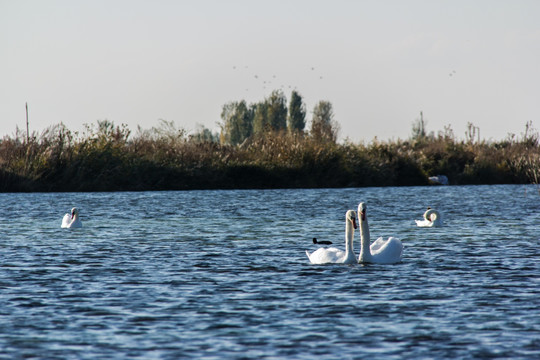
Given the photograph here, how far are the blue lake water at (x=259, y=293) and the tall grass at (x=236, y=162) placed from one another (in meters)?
20.7

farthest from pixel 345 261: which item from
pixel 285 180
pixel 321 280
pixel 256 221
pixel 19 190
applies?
pixel 285 180

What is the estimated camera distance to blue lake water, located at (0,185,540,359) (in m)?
9.54

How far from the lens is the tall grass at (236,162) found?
4688cm

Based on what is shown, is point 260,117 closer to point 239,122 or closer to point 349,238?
point 239,122

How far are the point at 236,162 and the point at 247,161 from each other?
0.78 meters

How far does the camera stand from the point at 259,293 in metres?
13.0

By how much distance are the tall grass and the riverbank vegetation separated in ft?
0.17

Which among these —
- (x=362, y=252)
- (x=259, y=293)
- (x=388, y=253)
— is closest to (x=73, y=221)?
(x=362, y=252)

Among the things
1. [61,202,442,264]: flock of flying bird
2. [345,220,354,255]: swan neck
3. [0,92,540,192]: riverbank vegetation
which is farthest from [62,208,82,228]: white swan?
[0,92,540,192]: riverbank vegetation

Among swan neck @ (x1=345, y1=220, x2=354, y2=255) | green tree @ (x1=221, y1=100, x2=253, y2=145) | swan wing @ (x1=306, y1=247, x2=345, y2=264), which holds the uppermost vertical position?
green tree @ (x1=221, y1=100, x2=253, y2=145)

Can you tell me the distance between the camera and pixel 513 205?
1427 inches

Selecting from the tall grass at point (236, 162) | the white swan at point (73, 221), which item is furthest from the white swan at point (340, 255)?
the tall grass at point (236, 162)

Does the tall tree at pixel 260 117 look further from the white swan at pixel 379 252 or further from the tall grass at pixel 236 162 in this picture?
the white swan at pixel 379 252

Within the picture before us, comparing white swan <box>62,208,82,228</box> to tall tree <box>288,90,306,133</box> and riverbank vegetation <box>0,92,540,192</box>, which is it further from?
tall tree <box>288,90,306,133</box>
